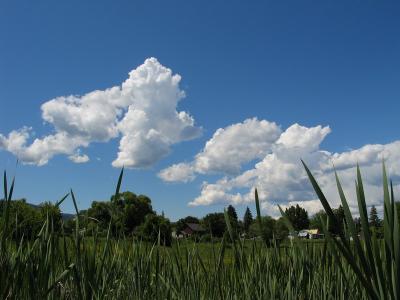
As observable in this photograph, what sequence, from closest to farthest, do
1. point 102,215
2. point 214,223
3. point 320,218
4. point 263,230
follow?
point 320,218
point 263,230
point 102,215
point 214,223

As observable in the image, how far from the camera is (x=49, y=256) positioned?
1.52 m

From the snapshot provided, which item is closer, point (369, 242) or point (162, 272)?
point (369, 242)

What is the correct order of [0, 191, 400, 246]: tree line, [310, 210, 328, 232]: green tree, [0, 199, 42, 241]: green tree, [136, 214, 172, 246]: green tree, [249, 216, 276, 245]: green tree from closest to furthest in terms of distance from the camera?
[310, 210, 328, 232]: green tree < [249, 216, 276, 245]: green tree < [0, 191, 400, 246]: tree line < [0, 199, 42, 241]: green tree < [136, 214, 172, 246]: green tree

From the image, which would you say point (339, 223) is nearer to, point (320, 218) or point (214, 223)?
point (320, 218)

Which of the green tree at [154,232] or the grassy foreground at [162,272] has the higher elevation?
the green tree at [154,232]

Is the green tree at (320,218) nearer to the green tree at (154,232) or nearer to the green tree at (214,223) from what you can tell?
the green tree at (214,223)

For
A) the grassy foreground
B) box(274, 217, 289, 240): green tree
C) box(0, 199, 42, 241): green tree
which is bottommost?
the grassy foreground

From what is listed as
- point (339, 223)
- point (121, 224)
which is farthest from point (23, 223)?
point (339, 223)

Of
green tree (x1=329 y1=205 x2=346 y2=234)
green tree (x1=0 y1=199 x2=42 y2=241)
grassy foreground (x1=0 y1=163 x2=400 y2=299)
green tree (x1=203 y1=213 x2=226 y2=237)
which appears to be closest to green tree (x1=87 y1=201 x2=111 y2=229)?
grassy foreground (x1=0 y1=163 x2=400 y2=299)

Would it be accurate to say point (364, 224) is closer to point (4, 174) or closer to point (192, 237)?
point (4, 174)

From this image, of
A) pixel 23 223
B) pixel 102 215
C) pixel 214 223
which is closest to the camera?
pixel 23 223

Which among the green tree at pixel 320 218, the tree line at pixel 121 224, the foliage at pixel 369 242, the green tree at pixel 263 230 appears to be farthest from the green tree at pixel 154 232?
the foliage at pixel 369 242

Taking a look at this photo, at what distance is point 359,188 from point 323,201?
9cm

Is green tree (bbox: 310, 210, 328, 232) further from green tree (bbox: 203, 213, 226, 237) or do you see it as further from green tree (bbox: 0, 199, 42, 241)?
green tree (bbox: 0, 199, 42, 241)
